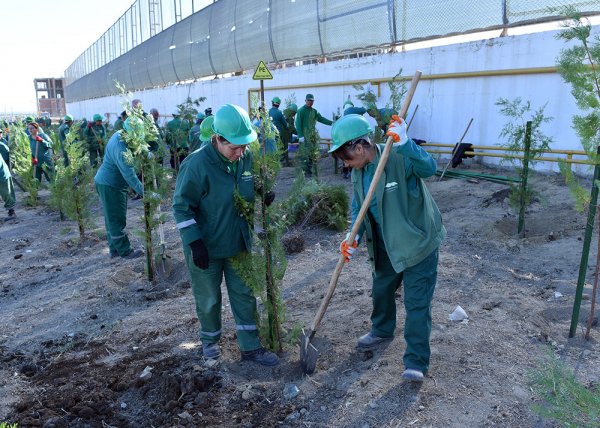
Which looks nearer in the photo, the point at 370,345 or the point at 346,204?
the point at 370,345

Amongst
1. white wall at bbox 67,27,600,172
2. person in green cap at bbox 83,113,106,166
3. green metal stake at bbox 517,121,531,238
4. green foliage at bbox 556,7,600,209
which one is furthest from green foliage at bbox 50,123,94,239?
person in green cap at bbox 83,113,106,166

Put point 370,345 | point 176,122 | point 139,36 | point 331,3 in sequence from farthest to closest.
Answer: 1. point 139,36
2. point 331,3
3. point 176,122
4. point 370,345

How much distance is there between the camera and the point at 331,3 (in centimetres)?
1391

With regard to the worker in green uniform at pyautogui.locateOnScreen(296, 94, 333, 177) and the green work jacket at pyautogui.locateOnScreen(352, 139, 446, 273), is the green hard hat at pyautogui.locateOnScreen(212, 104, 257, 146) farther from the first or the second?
the worker in green uniform at pyautogui.locateOnScreen(296, 94, 333, 177)

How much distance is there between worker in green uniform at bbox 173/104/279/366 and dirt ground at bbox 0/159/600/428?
0.27 m

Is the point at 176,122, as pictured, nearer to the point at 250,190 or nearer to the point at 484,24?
the point at 484,24

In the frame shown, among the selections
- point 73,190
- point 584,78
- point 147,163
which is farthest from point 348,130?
point 73,190

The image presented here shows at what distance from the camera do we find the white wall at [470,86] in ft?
27.5

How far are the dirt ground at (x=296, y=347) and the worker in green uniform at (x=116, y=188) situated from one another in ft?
0.90

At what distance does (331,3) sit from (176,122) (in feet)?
17.8

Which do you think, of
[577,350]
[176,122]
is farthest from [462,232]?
[176,122]

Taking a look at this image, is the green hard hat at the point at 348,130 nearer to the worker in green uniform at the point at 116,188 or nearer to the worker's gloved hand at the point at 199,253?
the worker's gloved hand at the point at 199,253

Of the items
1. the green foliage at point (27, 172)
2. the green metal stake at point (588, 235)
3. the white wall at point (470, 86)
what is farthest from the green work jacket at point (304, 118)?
the green metal stake at point (588, 235)

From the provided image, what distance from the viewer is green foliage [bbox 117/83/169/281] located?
195 inches
